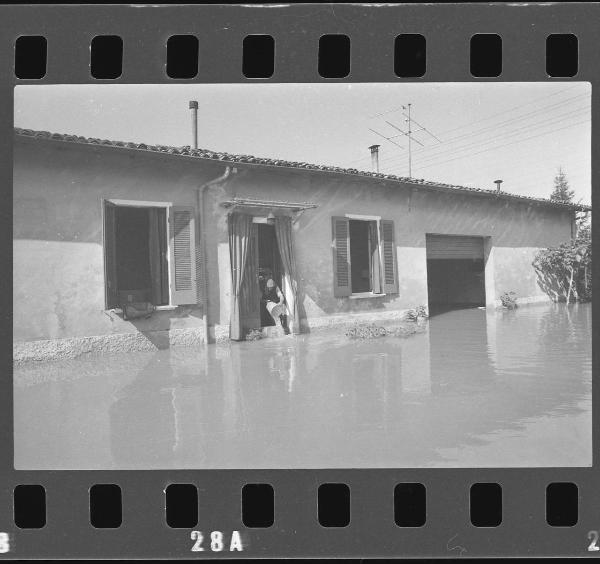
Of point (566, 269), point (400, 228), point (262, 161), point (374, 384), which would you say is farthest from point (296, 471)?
point (566, 269)

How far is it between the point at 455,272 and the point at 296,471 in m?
11.7

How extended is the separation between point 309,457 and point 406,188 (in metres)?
6.62

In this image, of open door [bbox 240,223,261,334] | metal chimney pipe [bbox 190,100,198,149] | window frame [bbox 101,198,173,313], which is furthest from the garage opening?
window frame [bbox 101,198,173,313]

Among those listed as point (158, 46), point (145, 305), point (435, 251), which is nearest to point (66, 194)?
point (145, 305)

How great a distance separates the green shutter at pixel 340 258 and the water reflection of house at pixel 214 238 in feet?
0.06

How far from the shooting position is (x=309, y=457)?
3697mm

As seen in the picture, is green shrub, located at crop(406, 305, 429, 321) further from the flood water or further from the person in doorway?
the person in doorway

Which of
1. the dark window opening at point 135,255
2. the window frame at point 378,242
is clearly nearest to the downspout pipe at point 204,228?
the dark window opening at point 135,255

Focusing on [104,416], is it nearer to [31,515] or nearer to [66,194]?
[31,515]

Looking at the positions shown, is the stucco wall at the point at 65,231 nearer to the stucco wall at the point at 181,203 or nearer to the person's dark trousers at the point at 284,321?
the stucco wall at the point at 181,203

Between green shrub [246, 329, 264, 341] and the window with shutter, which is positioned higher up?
the window with shutter

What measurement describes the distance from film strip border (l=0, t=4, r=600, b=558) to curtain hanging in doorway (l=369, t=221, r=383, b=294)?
601 centimetres

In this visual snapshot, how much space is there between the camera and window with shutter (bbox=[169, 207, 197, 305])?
707cm

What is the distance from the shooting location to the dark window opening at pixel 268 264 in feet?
27.2
